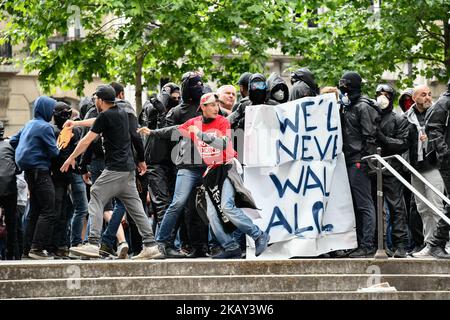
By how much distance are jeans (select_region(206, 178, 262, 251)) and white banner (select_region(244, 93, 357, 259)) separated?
396 mm

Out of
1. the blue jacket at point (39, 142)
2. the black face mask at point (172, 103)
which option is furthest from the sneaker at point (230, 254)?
the black face mask at point (172, 103)

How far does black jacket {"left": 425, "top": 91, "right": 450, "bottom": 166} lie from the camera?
1403cm

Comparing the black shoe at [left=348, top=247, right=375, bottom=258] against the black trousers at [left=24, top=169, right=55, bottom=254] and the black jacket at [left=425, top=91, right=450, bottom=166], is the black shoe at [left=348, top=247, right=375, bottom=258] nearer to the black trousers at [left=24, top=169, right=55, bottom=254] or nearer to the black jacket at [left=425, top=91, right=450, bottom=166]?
the black jacket at [left=425, top=91, right=450, bottom=166]

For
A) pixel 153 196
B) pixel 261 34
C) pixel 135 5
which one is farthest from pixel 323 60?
pixel 153 196

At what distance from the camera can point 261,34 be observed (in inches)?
1046

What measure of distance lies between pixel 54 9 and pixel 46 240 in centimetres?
1219

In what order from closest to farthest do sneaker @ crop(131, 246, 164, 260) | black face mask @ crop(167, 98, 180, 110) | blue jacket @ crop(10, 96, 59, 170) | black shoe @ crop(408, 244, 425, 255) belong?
1. sneaker @ crop(131, 246, 164, 260)
2. blue jacket @ crop(10, 96, 59, 170)
3. black shoe @ crop(408, 244, 425, 255)
4. black face mask @ crop(167, 98, 180, 110)

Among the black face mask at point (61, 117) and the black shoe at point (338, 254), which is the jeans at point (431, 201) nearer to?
the black shoe at point (338, 254)

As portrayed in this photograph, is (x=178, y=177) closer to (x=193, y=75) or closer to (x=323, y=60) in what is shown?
(x=193, y=75)

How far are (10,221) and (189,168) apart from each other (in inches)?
108

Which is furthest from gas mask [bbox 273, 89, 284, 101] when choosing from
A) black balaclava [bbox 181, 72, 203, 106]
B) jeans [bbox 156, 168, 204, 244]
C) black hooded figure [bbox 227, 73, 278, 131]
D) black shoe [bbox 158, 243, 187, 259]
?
black shoe [bbox 158, 243, 187, 259]

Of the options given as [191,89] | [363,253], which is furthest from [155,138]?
Result: [363,253]

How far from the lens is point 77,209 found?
15.1 metres

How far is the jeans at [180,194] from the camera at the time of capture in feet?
45.2
